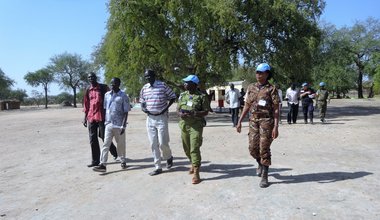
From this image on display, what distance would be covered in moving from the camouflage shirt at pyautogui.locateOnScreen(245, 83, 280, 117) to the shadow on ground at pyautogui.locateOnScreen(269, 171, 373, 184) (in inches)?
47.6

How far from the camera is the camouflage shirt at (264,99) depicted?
20.7 feet

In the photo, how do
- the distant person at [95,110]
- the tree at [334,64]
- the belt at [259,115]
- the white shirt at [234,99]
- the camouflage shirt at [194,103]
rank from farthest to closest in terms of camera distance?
1. the tree at [334,64]
2. the white shirt at [234,99]
3. the distant person at [95,110]
4. the camouflage shirt at [194,103]
5. the belt at [259,115]

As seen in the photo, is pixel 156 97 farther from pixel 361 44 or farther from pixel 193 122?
pixel 361 44

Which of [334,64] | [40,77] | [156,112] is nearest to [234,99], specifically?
[156,112]

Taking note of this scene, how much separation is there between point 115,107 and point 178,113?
4.83 ft

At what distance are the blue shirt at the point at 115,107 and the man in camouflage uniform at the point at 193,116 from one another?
1410mm

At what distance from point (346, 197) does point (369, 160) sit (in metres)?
3.17

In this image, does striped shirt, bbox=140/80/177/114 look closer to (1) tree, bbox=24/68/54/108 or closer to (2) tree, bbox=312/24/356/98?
(2) tree, bbox=312/24/356/98

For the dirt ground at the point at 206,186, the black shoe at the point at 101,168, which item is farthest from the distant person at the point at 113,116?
the dirt ground at the point at 206,186

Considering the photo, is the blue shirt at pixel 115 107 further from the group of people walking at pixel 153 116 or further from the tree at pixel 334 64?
the tree at pixel 334 64

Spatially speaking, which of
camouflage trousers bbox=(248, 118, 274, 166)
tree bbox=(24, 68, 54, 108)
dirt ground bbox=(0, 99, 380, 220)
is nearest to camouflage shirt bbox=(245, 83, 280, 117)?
camouflage trousers bbox=(248, 118, 274, 166)

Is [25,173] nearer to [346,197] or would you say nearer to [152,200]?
[152,200]

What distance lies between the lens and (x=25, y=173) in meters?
8.38

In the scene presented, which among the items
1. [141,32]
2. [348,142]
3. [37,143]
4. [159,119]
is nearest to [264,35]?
[141,32]
